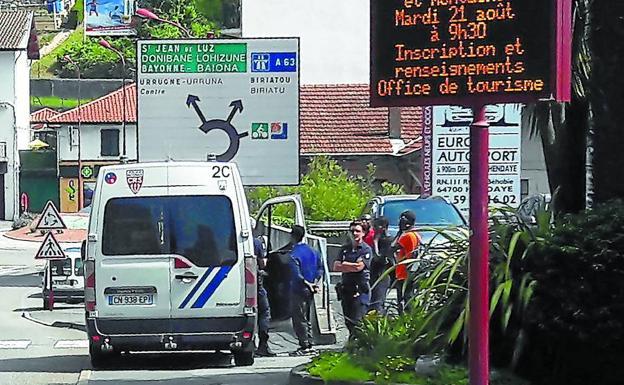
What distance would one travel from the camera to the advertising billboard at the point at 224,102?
25.3 m

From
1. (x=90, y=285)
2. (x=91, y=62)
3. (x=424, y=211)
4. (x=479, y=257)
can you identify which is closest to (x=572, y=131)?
(x=479, y=257)

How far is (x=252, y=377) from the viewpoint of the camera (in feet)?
45.5

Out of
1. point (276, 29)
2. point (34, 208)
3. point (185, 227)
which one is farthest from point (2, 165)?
point (185, 227)

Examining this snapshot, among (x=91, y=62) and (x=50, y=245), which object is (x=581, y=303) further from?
(x=91, y=62)

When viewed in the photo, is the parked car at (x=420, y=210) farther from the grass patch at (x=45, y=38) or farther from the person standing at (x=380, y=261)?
the grass patch at (x=45, y=38)

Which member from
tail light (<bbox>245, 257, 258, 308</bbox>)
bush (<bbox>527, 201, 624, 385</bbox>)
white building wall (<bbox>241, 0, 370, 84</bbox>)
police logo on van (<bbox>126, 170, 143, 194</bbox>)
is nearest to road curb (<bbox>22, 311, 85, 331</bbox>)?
police logo on van (<bbox>126, 170, 143, 194</bbox>)

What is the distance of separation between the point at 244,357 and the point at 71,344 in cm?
540

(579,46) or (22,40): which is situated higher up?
(22,40)

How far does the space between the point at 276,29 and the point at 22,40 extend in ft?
93.6

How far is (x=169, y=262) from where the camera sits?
14.9 m

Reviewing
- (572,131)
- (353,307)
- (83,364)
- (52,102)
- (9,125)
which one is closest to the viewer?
(572,131)

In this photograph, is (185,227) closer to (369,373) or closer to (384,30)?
(369,373)

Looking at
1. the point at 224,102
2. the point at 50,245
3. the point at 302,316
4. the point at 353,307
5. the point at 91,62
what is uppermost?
the point at 91,62

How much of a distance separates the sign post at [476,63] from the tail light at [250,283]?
22.8 ft
